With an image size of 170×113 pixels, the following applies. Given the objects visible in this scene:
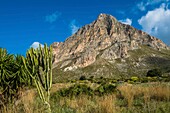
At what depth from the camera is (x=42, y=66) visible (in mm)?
10422

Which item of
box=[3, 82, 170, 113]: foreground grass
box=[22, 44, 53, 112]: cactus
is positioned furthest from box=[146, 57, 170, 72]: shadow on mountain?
box=[22, 44, 53, 112]: cactus

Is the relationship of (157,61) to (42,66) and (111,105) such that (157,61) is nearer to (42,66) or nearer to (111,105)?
(42,66)

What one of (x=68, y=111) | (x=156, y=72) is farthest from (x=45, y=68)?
(x=156, y=72)

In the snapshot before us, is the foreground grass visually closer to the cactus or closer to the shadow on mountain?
the cactus

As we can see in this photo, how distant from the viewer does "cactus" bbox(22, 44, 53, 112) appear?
10.1 m

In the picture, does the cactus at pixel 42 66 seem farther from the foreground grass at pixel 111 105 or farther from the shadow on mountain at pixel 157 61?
the shadow on mountain at pixel 157 61

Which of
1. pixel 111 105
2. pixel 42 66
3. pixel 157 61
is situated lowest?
pixel 111 105

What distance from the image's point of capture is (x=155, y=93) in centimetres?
1211

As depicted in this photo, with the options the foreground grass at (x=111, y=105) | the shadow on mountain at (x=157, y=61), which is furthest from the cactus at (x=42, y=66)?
the shadow on mountain at (x=157, y=61)

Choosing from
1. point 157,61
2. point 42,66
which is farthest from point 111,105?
point 157,61

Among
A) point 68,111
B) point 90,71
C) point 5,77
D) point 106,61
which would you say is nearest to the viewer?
point 68,111

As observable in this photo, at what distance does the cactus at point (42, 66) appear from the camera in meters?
10.1

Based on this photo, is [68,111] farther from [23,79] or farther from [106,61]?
[106,61]

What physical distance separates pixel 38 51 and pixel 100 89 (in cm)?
589
